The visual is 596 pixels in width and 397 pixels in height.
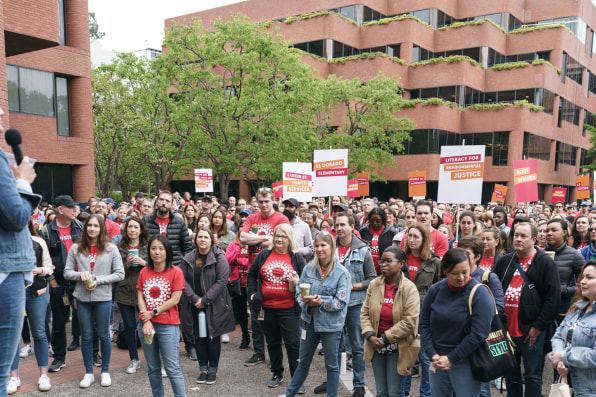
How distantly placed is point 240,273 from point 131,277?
1825mm

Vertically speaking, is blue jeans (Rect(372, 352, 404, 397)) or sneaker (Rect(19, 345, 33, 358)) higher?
blue jeans (Rect(372, 352, 404, 397))

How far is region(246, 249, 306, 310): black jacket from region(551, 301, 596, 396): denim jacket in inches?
117

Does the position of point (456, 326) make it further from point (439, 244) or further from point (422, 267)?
point (439, 244)

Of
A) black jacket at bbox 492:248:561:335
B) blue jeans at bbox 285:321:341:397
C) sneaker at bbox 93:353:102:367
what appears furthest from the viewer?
sneaker at bbox 93:353:102:367

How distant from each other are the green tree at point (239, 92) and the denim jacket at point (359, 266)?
651 inches

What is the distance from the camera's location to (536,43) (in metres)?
38.1

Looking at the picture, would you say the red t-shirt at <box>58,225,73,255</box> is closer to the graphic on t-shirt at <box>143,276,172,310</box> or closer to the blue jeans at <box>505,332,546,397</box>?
the graphic on t-shirt at <box>143,276,172,310</box>

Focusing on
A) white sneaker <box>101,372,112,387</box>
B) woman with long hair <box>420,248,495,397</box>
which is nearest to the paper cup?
woman with long hair <box>420,248,495,397</box>

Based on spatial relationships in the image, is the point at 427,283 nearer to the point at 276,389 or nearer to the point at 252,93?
A: the point at 276,389

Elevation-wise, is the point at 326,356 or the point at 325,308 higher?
the point at 325,308

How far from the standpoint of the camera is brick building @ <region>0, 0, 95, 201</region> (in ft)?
61.4

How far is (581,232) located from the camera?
796 centimetres

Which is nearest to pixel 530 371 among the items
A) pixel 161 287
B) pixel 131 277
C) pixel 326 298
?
pixel 326 298

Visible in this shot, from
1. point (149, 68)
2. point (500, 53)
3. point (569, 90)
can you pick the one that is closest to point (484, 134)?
point (500, 53)
